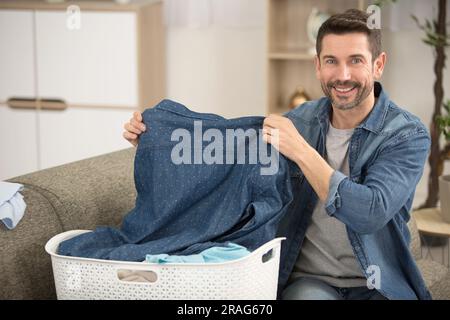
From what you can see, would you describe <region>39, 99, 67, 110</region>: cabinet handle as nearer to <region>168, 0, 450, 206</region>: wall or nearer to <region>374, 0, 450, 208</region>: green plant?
<region>168, 0, 450, 206</region>: wall

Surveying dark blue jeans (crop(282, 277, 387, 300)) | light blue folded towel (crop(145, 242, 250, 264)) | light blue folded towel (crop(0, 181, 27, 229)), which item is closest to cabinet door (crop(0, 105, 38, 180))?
light blue folded towel (crop(0, 181, 27, 229))

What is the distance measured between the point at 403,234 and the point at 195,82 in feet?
9.45

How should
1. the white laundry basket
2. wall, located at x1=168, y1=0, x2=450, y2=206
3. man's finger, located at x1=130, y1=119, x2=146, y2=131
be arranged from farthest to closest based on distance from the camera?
wall, located at x1=168, y1=0, x2=450, y2=206 < man's finger, located at x1=130, y1=119, x2=146, y2=131 < the white laundry basket

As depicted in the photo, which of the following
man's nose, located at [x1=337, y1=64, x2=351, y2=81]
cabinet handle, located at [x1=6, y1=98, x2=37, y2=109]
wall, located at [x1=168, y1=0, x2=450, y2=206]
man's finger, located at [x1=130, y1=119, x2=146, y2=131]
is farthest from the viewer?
cabinet handle, located at [x1=6, y1=98, x2=37, y2=109]

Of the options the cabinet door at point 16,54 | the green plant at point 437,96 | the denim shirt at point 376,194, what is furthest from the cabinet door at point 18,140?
→ the denim shirt at point 376,194

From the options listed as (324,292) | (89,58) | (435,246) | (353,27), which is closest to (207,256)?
(324,292)

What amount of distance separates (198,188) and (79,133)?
9.01 ft

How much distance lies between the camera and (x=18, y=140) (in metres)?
4.80

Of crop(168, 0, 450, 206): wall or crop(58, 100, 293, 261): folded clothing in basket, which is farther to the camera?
crop(168, 0, 450, 206): wall

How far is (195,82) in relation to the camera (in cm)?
482

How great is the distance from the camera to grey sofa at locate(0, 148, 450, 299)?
1.97m

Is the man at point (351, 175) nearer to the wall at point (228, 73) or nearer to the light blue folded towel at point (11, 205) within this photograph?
the light blue folded towel at point (11, 205)

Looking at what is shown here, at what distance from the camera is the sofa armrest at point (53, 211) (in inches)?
77.6

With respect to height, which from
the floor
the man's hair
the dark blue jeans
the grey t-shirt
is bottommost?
the floor
